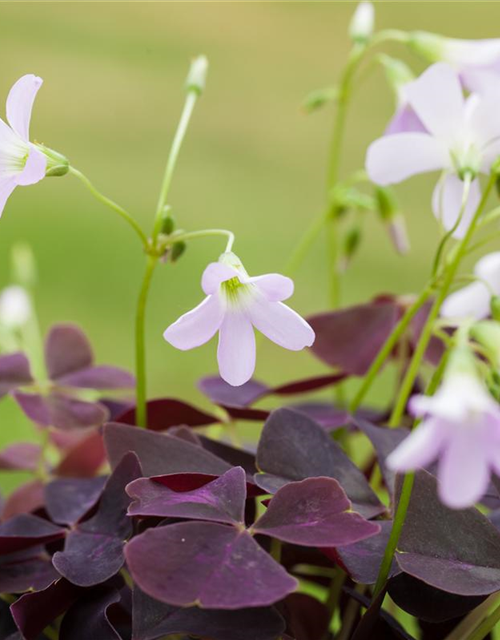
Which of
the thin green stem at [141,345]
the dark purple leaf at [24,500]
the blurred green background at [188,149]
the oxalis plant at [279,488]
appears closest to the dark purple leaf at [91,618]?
the oxalis plant at [279,488]

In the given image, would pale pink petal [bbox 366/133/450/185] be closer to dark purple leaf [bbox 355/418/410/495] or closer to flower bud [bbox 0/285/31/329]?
dark purple leaf [bbox 355/418/410/495]

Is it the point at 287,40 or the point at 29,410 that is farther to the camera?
the point at 287,40

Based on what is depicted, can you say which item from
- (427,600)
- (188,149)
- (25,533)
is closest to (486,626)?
(427,600)

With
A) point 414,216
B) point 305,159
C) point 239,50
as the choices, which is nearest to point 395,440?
point 414,216

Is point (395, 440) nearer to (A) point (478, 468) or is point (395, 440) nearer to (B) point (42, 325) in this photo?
(A) point (478, 468)

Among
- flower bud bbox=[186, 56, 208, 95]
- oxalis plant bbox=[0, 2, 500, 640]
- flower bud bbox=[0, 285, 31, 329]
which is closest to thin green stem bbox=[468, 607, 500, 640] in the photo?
oxalis plant bbox=[0, 2, 500, 640]

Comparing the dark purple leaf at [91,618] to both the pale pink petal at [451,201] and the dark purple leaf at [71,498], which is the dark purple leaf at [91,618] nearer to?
the dark purple leaf at [71,498]

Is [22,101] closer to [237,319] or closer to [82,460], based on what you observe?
[237,319]
